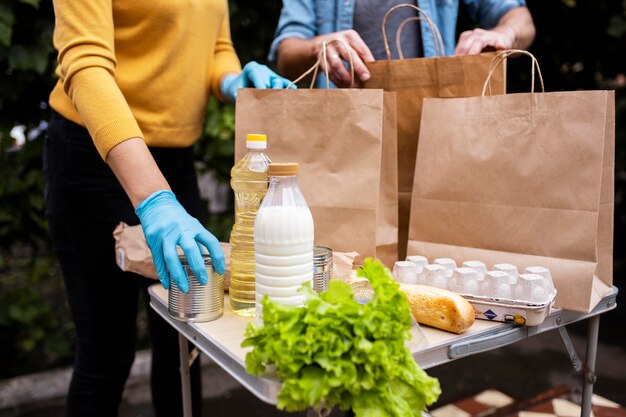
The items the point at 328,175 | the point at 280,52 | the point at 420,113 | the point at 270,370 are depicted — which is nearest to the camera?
the point at 270,370

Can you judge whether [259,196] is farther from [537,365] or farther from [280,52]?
[537,365]

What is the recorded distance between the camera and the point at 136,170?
49.2 inches

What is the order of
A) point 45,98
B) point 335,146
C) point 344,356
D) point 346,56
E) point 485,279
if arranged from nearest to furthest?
point 344,356, point 485,279, point 335,146, point 346,56, point 45,98

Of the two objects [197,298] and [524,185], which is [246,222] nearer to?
[197,298]

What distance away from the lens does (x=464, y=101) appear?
1372mm

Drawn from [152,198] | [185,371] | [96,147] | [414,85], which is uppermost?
[414,85]

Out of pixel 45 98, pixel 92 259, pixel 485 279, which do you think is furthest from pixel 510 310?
pixel 45 98

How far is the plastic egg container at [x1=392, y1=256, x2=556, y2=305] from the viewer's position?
1.17 metres

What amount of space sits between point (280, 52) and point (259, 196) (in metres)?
0.66

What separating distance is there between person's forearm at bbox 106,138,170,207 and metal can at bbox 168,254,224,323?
Answer: 0.63ft

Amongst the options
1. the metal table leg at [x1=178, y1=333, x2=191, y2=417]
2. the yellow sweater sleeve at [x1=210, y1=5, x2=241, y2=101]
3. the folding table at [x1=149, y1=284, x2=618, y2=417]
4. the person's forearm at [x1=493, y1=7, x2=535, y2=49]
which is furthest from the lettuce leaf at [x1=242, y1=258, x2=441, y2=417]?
the person's forearm at [x1=493, y1=7, x2=535, y2=49]

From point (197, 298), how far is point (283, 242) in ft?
0.84

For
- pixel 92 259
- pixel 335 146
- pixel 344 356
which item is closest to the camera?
pixel 344 356

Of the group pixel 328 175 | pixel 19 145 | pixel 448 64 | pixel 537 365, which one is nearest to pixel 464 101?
pixel 448 64
